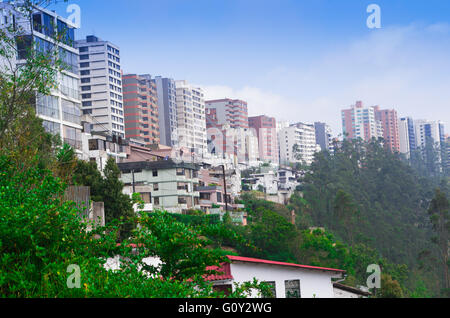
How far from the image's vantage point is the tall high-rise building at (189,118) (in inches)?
3746

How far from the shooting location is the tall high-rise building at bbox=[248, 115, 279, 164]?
12250 centimetres

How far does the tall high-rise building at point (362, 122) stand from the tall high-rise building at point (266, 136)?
18370 mm

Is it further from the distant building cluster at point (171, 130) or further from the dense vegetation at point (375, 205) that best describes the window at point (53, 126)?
the dense vegetation at point (375, 205)

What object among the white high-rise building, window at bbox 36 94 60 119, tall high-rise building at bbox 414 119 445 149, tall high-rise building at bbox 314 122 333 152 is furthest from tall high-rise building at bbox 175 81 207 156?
tall high-rise building at bbox 414 119 445 149

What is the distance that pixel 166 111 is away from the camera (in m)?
92.4

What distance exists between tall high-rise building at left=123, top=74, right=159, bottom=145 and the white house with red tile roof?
65956 mm

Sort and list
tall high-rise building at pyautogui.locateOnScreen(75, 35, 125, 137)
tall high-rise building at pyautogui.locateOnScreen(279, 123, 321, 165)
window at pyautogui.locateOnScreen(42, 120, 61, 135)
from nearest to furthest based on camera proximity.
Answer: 1. window at pyautogui.locateOnScreen(42, 120, 61, 135)
2. tall high-rise building at pyautogui.locateOnScreen(75, 35, 125, 137)
3. tall high-rise building at pyautogui.locateOnScreen(279, 123, 321, 165)

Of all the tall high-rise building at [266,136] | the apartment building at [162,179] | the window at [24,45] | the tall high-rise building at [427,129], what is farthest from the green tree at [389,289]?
the tall high-rise building at [427,129]

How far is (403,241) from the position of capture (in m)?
58.6

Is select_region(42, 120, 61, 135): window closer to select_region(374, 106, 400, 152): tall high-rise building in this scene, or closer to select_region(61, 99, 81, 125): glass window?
select_region(61, 99, 81, 125): glass window

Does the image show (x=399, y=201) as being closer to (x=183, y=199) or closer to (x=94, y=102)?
(x=183, y=199)

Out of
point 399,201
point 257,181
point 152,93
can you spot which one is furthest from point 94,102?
point 399,201

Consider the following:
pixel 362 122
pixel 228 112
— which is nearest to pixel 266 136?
pixel 228 112

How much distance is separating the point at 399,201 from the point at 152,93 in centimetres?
4207
